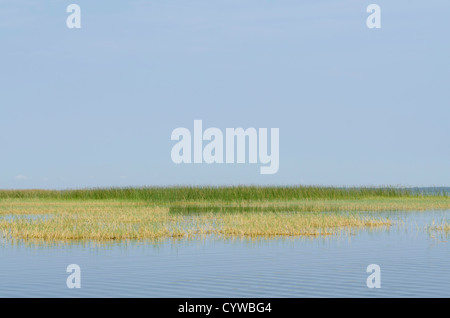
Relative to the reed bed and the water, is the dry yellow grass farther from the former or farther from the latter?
the reed bed

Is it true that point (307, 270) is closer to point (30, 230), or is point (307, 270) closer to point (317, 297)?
point (317, 297)

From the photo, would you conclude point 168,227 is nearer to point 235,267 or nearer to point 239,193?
point 235,267

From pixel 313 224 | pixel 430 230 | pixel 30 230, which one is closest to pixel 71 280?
pixel 30 230

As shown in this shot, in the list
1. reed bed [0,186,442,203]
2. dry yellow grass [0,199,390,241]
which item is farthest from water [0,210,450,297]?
reed bed [0,186,442,203]

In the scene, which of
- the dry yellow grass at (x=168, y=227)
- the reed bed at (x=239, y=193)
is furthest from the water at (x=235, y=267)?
the reed bed at (x=239, y=193)

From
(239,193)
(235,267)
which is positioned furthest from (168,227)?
(239,193)

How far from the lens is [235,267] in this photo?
1920 cm

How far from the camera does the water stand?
16078mm

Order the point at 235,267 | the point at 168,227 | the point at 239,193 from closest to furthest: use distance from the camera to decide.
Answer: the point at 235,267 → the point at 168,227 → the point at 239,193

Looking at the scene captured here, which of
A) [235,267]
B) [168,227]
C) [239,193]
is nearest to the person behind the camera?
[235,267]

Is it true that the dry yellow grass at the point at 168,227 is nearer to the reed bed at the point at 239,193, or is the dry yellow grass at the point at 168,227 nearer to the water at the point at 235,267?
the water at the point at 235,267

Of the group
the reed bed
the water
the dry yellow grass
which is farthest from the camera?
the reed bed
